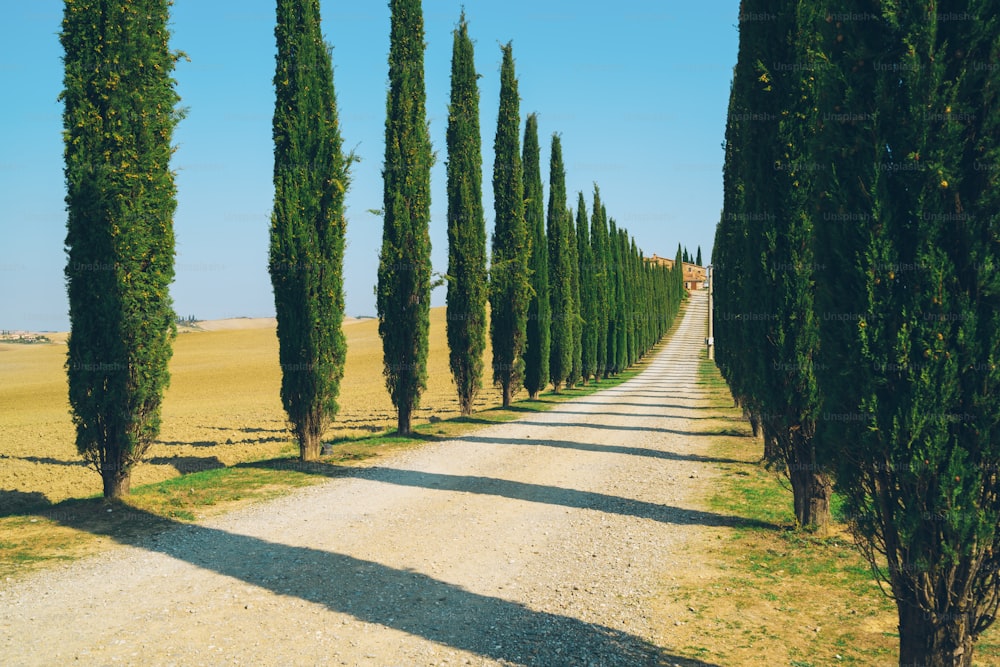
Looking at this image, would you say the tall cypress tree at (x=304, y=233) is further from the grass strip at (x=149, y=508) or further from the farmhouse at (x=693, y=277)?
A: the farmhouse at (x=693, y=277)

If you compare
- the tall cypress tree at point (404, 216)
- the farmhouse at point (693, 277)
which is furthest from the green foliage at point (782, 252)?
the farmhouse at point (693, 277)

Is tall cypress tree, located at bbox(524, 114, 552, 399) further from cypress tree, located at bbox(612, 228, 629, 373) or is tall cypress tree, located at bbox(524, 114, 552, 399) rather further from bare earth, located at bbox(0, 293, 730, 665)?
cypress tree, located at bbox(612, 228, 629, 373)

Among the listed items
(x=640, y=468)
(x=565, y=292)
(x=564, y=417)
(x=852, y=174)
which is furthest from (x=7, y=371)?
(x=852, y=174)

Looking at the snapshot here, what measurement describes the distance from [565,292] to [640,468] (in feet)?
61.5

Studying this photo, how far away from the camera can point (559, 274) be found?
103 ft

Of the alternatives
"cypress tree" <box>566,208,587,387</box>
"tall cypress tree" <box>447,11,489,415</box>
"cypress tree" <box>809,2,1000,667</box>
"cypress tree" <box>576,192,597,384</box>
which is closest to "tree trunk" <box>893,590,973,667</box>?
"cypress tree" <box>809,2,1000,667</box>

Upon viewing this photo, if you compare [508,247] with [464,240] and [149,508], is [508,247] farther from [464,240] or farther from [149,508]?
[149,508]

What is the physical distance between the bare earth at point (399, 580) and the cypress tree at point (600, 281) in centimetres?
2714

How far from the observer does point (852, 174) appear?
4793 millimetres

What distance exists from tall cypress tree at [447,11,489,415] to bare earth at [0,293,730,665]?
350 inches

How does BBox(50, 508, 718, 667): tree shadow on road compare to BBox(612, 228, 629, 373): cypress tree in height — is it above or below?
A: below

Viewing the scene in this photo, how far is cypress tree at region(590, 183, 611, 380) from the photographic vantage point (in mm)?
39531

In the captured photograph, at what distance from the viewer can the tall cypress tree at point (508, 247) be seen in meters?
24.9

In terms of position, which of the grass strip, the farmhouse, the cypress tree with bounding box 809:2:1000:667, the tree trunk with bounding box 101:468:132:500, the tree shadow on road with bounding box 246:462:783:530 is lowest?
the tree shadow on road with bounding box 246:462:783:530
